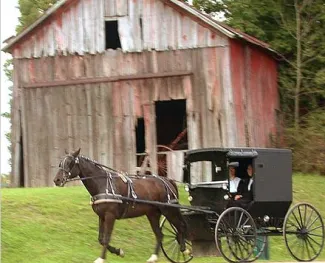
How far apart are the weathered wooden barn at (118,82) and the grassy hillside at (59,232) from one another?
13.6 feet

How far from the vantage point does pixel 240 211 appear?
47.5 ft

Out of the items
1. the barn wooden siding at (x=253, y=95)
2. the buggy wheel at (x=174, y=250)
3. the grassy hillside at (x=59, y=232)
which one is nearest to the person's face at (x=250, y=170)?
the buggy wheel at (x=174, y=250)

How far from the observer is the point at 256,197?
14.9m

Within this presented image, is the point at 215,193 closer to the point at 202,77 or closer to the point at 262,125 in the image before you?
the point at 202,77

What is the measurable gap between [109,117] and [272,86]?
705 centimetres

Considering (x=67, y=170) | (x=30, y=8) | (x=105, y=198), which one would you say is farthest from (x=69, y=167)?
(x=30, y=8)

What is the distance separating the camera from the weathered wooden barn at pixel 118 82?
23859mm

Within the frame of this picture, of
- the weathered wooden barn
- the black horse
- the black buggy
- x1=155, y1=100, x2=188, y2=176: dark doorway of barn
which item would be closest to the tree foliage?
x1=155, y1=100, x2=188, y2=176: dark doorway of barn

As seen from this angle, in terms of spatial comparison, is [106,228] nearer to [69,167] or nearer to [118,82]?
[69,167]

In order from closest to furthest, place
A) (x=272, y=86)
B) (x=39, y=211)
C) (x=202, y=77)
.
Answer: (x=39, y=211) < (x=202, y=77) < (x=272, y=86)

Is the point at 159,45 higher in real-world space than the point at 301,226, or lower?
higher

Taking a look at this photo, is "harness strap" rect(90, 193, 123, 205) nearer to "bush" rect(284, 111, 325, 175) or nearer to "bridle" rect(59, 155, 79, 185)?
"bridle" rect(59, 155, 79, 185)

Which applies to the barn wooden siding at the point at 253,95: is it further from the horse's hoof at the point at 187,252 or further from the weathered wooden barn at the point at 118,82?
the horse's hoof at the point at 187,252

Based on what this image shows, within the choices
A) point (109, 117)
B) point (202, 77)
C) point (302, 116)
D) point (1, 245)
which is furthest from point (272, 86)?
point (1, 245)
